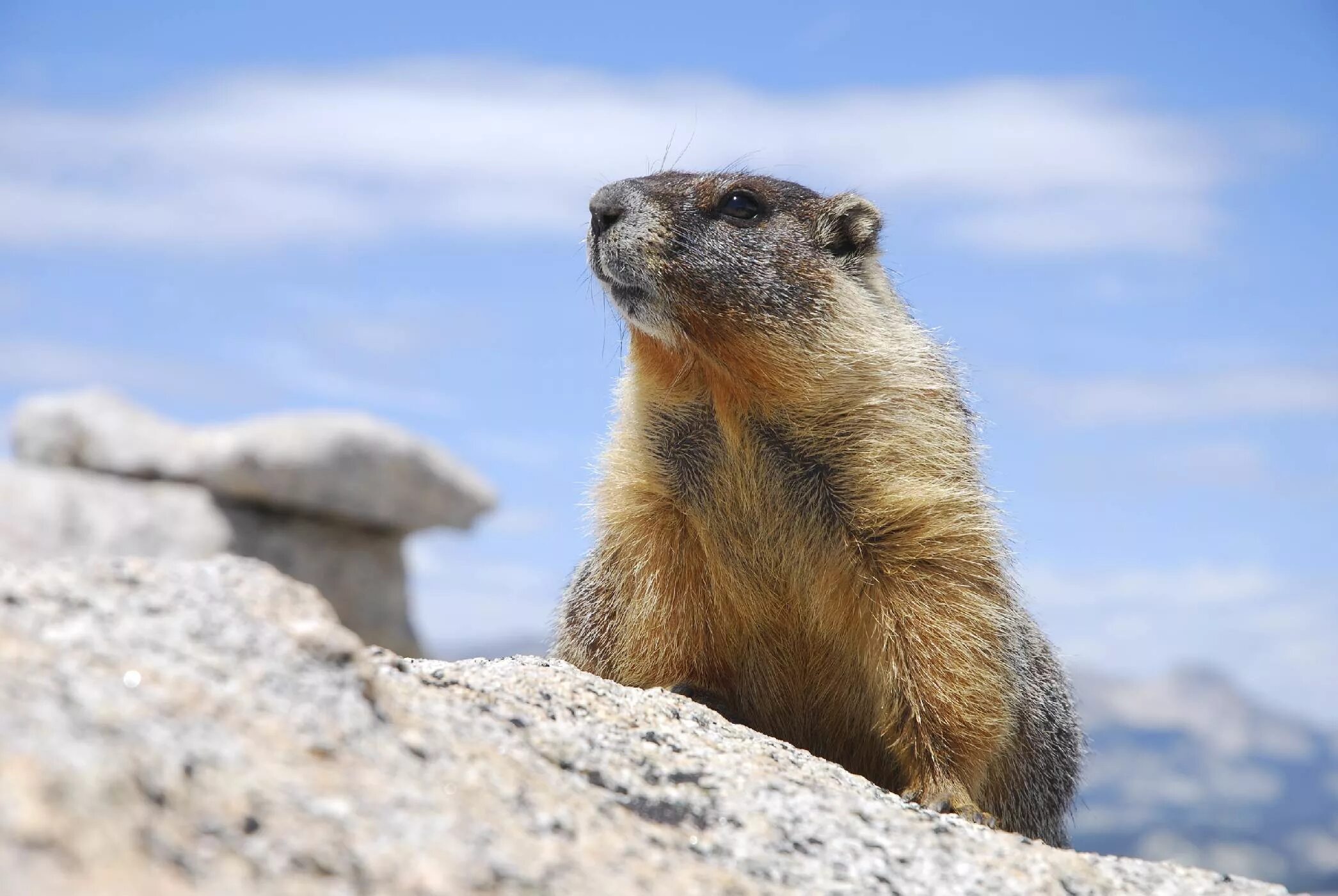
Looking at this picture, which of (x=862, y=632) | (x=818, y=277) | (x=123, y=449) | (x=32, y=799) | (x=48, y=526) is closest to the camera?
(x=32, y=799)

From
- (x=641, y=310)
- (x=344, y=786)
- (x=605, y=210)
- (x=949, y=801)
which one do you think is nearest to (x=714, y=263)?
(x=641, y=310)

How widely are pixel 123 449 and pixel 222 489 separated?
6.43 feet

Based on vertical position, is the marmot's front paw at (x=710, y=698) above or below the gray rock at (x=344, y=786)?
below

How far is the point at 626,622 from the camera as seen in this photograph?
5.71 meters

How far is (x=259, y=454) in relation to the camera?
82.9 feet

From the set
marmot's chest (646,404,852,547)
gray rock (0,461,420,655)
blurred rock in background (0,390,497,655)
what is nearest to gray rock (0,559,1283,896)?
marmot's chest (646,404,852,547)

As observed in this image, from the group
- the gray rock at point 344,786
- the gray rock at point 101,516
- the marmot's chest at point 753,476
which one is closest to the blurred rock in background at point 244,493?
the gray rock at point 101,516

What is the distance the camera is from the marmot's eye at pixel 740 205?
6.35m

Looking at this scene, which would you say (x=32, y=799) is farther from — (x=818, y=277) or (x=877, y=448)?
(x=818, y=277)

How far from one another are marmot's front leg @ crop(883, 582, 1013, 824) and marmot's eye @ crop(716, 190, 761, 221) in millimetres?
2038

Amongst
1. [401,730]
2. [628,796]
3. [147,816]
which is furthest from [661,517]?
[147,816]

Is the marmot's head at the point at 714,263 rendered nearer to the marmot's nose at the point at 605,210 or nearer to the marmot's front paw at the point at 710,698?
the marmot's nose at the point at 605,210

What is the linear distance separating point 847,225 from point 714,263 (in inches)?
38.6

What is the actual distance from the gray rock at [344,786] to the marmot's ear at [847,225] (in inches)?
134
